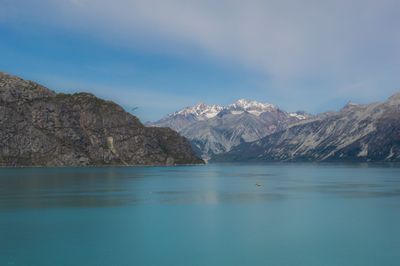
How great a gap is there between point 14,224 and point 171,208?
4107cm

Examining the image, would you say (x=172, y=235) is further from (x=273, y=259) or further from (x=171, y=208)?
(x=171, y=208)

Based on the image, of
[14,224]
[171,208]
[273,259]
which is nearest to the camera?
[273,259]

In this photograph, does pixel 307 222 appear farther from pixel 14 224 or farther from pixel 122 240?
pixel 14 224

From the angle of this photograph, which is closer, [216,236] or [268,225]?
[216,236]

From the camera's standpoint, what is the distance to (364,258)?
63312mm

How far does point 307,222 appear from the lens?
94.5 metres

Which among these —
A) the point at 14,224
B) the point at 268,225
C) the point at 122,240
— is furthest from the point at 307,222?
the point at 14,224

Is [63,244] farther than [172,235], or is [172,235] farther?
[172,235]

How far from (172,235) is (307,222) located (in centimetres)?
3084

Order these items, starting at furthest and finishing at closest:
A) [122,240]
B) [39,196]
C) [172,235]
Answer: [39,196], [172,235], [122,240]

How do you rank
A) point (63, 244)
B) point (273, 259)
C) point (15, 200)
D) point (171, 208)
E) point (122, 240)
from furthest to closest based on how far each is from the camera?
point (15, 200) → point (171, 208) → point (122, 240) → point (63, 244) → point (273, 259)

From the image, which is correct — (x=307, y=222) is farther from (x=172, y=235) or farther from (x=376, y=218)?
(x=172, y=235)

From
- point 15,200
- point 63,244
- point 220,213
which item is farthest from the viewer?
point 15,200

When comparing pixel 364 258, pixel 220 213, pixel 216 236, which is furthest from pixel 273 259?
pixel 220 213
